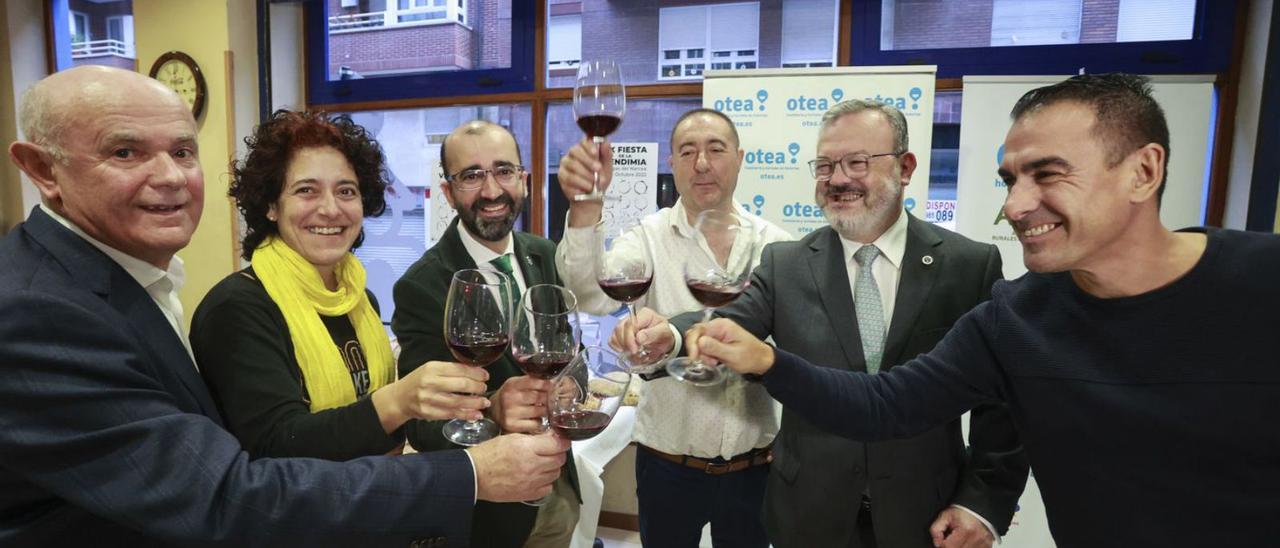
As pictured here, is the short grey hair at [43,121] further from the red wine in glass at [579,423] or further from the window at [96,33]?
the window at [96,33]

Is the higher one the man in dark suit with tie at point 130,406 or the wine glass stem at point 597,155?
the wine glass stem at point 597,155

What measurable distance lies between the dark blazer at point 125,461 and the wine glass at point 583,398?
0.20m

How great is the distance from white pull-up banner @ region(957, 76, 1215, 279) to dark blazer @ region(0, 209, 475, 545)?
315 cm

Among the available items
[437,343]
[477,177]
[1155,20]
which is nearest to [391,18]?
[477,177]

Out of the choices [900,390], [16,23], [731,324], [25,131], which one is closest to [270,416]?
[25,131]

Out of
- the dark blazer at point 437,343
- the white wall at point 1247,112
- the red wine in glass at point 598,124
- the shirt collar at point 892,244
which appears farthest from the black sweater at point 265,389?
the white wall at point 1247,112

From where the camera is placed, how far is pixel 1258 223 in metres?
3.24

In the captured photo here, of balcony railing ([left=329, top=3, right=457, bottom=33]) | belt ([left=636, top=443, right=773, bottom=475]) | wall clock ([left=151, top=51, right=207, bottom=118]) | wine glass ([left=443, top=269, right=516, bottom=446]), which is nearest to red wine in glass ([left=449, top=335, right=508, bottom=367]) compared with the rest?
wine glass ([left=443, top=269, right=516, bottom=446])

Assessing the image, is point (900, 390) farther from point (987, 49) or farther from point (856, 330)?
point (987, 49)

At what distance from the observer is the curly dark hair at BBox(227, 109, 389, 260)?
1789 mm

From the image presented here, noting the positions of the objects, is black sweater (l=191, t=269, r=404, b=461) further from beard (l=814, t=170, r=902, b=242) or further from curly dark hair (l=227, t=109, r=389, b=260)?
beard (l=814, t=170, r=902, b=242)

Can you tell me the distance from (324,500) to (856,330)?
1393 millimetres

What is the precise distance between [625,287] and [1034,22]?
136 inches

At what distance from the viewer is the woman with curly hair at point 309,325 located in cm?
141
